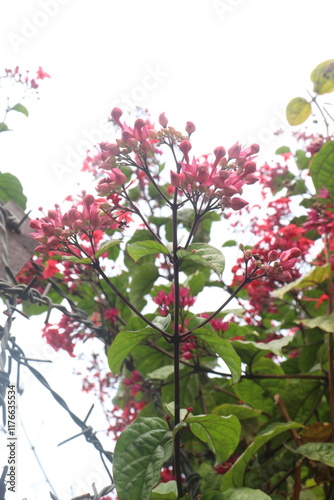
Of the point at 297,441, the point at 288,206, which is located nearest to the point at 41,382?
the point at 297,441

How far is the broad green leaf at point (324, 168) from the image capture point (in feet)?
4.59

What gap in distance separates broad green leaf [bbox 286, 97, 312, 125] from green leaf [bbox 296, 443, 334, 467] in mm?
1016

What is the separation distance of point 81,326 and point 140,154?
0.76 meters

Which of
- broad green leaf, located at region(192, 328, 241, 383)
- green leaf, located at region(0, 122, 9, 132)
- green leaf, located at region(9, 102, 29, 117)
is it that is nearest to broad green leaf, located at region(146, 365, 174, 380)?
broad green leaf, located at region(192, 328, 241, 383)

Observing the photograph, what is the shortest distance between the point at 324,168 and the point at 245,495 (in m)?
0.93

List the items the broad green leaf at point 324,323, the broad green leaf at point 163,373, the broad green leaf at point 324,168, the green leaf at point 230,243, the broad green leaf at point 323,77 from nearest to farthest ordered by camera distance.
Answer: the broad green leaf at point 324,323, the broad green leaf at point 163,373, the broad green leaf at point 324,168, the broad green leaf at point 323,77, the green leaf at point 230,243

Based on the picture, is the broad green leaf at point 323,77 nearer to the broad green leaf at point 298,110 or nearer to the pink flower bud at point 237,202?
the broad green leaf at point 298,110

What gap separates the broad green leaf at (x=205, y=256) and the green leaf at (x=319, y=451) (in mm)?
454

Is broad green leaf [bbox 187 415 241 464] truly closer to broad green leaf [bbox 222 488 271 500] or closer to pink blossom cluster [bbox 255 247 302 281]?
broad green leaf [bbox 222 488 271 500]

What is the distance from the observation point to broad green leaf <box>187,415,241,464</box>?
0.80 m

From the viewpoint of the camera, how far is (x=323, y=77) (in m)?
1.57

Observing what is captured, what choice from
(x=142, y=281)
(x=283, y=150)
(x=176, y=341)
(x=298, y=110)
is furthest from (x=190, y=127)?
(x=283, y=150)

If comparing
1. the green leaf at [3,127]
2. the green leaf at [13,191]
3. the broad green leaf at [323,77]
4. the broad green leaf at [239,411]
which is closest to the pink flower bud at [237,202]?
the broad green leaf at [239,411]

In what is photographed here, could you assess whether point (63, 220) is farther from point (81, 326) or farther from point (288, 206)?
point (288, 206)
